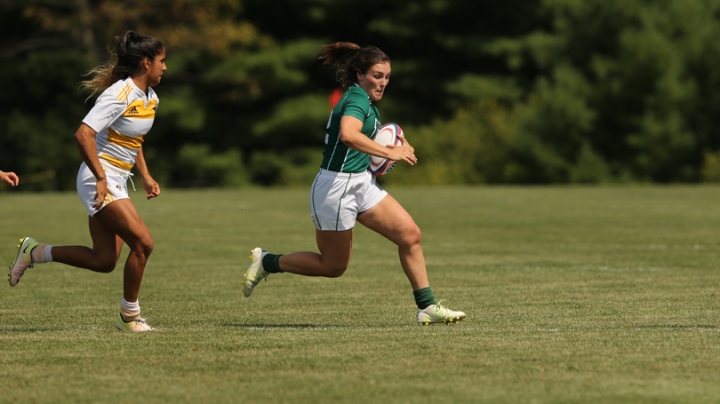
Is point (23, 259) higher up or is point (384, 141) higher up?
point (384, 141)

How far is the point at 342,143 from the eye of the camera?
7.92m

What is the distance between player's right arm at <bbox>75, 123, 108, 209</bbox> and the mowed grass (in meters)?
0.96

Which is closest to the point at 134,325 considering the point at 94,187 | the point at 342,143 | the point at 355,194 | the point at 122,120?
the point at 94,187

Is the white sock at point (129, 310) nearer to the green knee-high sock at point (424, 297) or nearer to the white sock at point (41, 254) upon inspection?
the white sock at point (41, 254)

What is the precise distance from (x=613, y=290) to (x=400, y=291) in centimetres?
190

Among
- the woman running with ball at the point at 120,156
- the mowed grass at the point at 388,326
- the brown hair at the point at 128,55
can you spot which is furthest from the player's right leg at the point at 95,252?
the brown hair at the point at 128,55

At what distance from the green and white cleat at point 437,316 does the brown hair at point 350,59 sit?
1.65 m

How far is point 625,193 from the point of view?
1183 inches

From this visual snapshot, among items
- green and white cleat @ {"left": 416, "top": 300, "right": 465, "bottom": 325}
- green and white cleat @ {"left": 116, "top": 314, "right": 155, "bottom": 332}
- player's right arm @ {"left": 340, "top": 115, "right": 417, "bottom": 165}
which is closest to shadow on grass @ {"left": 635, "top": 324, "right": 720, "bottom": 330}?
green and white cleat @ {"left": 416, "top": 300, "right": 465, "bottom": 325}

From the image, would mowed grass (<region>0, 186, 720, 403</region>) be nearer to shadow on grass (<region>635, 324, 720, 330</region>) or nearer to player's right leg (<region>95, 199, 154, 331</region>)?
shadow on grass (<region>635, 324, 720, 330</region>)

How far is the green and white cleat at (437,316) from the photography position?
319 inches

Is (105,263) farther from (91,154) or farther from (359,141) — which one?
(359,141)

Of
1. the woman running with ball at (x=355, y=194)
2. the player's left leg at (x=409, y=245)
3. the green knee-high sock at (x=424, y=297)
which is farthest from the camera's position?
the green knee-high sock at (x=424, y=297)

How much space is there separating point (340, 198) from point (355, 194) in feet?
0.37
